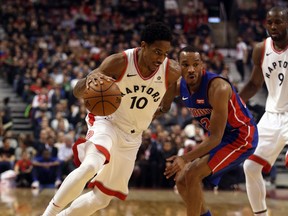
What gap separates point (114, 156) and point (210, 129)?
0.88 metres

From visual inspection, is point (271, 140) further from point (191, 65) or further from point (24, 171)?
point (24, 171)

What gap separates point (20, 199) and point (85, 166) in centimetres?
484

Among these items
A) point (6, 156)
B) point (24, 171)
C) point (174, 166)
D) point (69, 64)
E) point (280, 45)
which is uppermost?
point (280, 45)

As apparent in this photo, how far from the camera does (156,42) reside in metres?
5.50

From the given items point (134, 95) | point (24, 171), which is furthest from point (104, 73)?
point (24, 171)

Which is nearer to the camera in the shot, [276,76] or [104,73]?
[104,73]

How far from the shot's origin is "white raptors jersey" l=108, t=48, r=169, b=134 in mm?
5699

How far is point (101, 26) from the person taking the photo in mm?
18781

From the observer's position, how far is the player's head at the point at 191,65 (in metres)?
5.66

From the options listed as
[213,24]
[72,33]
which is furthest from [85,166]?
[213,24]

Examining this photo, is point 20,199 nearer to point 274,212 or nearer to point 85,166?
point 274,212

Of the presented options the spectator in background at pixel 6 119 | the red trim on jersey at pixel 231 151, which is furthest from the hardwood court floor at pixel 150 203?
the red trim on jersey at pixel 231 151

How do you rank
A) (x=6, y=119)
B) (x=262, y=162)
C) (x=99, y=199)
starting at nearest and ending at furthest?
(x=99, y=199) < (x=262, y=162) < (x=6, y=119)

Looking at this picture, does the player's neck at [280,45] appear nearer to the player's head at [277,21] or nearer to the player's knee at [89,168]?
the player's head at [277,21]
